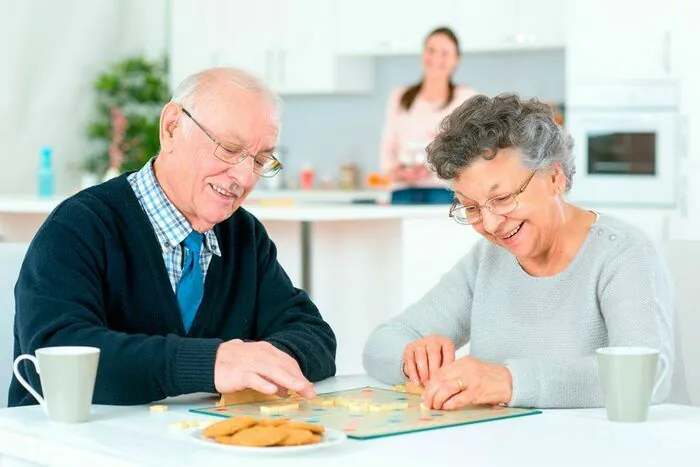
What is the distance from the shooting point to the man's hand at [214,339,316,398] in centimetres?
175

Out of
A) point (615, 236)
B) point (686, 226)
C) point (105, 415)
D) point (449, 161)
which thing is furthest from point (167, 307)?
point (686, 226)

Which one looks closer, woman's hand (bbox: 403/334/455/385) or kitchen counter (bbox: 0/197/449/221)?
woman's hand (bbox: 403/334/455/385)

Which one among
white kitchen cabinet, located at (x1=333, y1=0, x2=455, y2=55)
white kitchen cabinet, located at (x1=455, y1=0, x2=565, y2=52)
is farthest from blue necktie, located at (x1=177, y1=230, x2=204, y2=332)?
white kitchen cabinet, located at (x1=333, y1=0, x2=455, y2=55)

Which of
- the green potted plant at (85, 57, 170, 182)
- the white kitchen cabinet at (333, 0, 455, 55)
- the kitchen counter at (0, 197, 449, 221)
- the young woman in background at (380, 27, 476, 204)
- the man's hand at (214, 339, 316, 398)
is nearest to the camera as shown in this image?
the man's hand at (214, 339, 316, 398)

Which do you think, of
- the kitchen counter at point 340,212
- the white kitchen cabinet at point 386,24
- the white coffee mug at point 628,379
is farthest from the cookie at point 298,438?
the white kitchen cabinet at point 386,24

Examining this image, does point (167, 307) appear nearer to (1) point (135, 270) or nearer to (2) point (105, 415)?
(1) point (135, 270)

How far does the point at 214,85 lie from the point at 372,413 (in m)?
0.65

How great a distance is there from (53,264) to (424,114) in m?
4.08

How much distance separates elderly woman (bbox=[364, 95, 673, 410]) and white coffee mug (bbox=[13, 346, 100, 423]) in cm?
58

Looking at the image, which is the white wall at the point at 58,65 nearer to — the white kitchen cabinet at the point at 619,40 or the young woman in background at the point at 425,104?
the young woman in background at the point at 425,104

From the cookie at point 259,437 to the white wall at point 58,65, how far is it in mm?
5497

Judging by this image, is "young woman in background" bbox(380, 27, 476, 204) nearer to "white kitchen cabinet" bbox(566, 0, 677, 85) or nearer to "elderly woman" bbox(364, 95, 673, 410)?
"white kitchen cabinet" bbox(566, 0, 677, 85)

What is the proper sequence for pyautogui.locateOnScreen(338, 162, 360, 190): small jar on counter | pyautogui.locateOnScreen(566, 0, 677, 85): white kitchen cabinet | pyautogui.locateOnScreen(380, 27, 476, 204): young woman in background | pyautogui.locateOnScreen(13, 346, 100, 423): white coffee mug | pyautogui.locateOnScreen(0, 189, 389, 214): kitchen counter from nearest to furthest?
1. pyautogui.locateOnScreen(13, 346, 100, 423): white coffee mug
2. pyautogui.locateOnScreen(0, 189, 389, 214): kitchen counter
3. pyautogui.locateOnScreen(566, 0, 677, 85): white kitchen cabinet
4. pyautogui.locateOnScreen(380, 27, 476, 204): young woman in background
5. pyautogui.locateOnScreen(338, 162, 360, 190): small jar on counter

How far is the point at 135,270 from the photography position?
2031 mm
